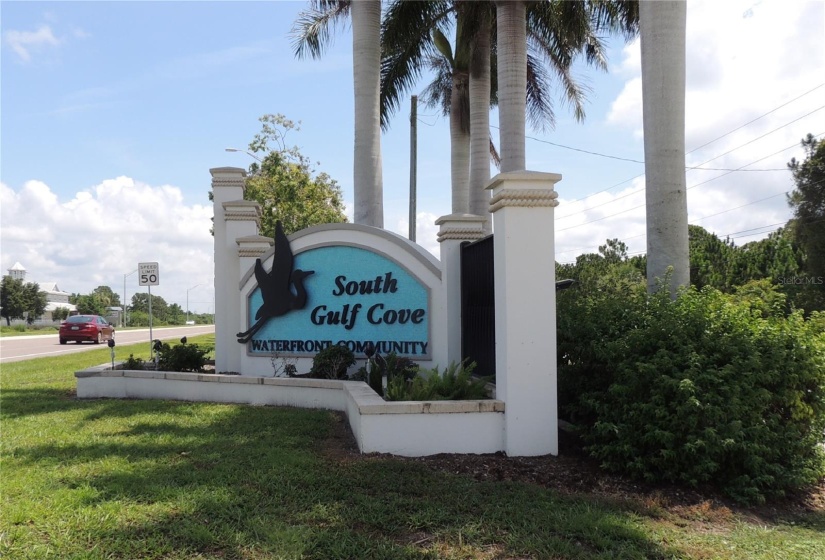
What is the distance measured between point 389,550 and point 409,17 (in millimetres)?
13705

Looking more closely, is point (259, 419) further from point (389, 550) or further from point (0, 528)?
point (389, 550)

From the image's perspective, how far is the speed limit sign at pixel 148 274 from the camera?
16500 mm

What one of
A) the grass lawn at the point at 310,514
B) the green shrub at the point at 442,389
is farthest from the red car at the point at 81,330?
the green shrub at the point at 442,389

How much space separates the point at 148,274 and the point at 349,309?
895cm

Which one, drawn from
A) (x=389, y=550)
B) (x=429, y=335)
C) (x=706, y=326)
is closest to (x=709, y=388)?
(x=706, y=326)

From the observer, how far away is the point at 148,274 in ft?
54.6

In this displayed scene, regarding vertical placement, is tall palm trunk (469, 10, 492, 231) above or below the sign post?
above

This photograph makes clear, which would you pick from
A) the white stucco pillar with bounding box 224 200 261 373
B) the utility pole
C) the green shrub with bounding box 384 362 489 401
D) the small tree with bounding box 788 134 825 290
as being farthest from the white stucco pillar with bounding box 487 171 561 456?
the small tree with bounding box 788 134 825 290

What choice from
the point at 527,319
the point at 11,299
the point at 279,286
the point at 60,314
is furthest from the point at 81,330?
the point at 60,314

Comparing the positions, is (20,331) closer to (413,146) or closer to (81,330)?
(81,330)

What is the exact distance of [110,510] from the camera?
4.64 metres

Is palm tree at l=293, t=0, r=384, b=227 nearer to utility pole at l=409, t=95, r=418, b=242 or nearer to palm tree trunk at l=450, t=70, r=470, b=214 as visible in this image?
palm tree trunk at l=450, t=70, r=470, b=214

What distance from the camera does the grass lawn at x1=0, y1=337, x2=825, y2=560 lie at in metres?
4.06

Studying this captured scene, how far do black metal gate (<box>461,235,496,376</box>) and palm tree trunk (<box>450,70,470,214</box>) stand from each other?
985cm
